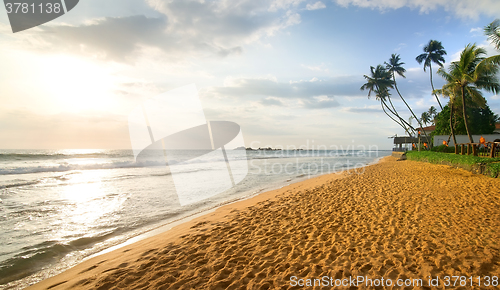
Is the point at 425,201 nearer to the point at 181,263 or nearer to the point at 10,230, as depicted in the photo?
the point at 181,263

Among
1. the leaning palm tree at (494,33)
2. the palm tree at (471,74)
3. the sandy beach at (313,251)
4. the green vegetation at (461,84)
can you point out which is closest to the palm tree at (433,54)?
the green vegetation at (461,84)

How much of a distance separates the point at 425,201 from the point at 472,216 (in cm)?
151

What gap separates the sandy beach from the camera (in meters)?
3.02

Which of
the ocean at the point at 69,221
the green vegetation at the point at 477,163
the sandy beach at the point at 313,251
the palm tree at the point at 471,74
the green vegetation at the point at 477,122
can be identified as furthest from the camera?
the green vegetation at the point at 477,122

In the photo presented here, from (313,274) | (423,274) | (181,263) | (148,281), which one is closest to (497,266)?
(423,274)

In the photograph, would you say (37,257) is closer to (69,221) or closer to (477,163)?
(69,221)

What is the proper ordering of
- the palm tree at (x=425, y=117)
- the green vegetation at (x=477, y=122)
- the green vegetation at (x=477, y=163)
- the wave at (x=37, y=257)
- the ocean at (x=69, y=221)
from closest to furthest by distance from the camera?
the wave at (x=37, y=257) → the ocean at (x=69, y=221) → the green vegetation at (x=477, y=163) → the green vegetation at (x=477, y=122) → the palm tree at (x=425, y=117)

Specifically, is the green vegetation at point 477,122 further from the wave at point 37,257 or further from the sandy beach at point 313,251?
the wave at point 37,257

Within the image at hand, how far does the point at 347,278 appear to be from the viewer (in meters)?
2.95

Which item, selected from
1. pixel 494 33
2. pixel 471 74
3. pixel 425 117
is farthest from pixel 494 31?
pixel 425 117

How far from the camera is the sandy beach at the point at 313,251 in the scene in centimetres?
302

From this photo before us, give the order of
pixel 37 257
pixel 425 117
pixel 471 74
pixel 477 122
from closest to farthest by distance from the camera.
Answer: pixel 37 257 → pixel 471 74 → pixel 477 122 → pixel 425 117

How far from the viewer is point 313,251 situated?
372cm

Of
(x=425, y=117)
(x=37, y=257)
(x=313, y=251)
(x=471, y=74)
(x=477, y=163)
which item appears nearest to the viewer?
(x=313, y=251)
